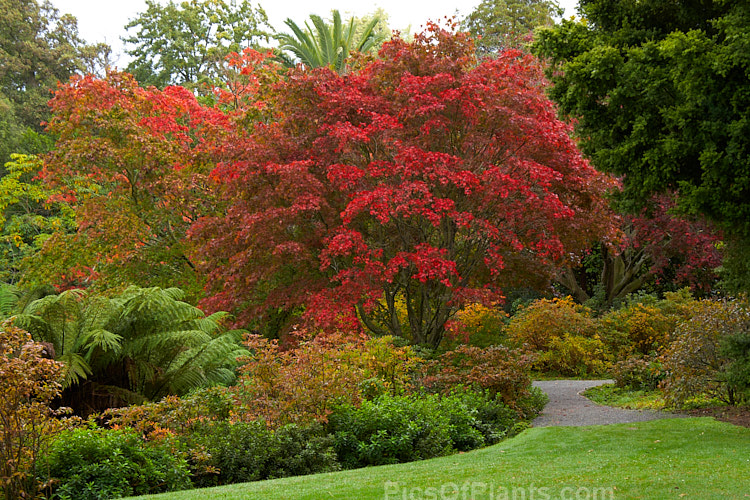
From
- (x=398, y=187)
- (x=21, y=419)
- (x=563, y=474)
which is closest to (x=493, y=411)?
(x=563, y=474)

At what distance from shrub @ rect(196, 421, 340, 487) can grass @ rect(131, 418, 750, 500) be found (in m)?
0.58

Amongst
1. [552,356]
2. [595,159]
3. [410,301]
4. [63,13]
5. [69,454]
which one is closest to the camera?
[69,454]

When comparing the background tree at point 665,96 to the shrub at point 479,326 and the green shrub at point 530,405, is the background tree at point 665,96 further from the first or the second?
the shrub at point 479,326

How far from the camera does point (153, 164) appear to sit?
1378cm

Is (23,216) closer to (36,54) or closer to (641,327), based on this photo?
(36,54)

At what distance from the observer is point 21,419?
214 inches

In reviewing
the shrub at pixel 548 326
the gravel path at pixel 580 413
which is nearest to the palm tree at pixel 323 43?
the shrub at pixel 548 326

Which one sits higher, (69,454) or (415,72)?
(415,72)

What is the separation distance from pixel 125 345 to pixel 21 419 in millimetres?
3888

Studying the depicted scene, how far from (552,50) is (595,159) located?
1.33m

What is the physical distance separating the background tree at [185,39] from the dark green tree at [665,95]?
2716cm

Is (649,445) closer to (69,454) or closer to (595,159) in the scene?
(595,159)

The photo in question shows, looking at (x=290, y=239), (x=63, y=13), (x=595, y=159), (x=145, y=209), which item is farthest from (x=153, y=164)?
(x=63, y=13)

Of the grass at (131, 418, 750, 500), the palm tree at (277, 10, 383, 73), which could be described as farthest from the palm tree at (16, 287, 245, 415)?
the palm tree at (277, 10, 383, 73)
